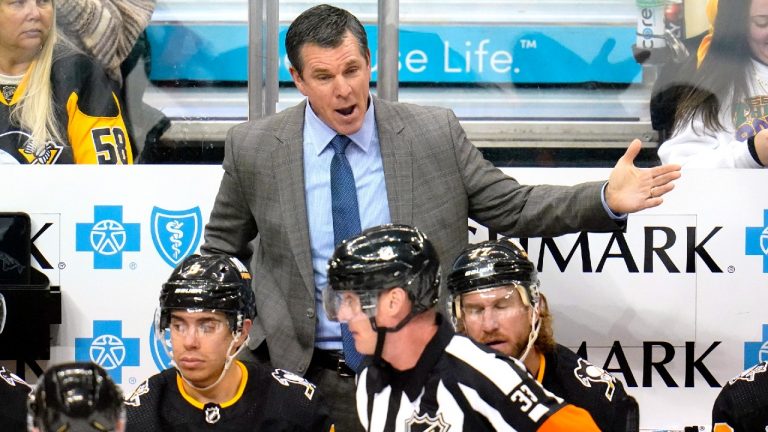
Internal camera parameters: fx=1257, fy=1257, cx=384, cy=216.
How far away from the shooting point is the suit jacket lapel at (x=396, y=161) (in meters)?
3.59

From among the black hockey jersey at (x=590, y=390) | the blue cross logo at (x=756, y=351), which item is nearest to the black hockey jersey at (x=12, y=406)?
the black hockey jersey at (x=590, y=390)

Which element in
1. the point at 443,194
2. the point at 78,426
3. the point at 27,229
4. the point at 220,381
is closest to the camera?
the point at 78,426

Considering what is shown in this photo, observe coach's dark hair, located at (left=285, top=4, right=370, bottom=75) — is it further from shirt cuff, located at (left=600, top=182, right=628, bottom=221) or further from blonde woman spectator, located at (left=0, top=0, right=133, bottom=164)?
blonde woman spectator, located at (left=0, top=0, right=133, bottom=164)

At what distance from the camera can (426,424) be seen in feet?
8.95

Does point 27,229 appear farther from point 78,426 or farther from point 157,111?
point 78,426

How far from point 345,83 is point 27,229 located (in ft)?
4.12

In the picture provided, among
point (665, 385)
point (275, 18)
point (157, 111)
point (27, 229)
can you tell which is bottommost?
point (665, 385)

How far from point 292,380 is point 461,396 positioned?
915 mm

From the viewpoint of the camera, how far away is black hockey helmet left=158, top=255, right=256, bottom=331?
11.2ft

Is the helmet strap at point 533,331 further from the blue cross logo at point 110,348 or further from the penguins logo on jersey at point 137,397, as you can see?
the blue cross logo at point 110,348

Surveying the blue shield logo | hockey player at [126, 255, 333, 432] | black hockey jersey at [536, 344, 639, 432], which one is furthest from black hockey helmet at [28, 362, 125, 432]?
the blue shield logo

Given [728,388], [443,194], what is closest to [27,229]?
[443,194]

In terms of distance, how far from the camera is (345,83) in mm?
3518

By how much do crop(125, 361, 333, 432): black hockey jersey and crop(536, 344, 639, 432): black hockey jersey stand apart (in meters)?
0.65
